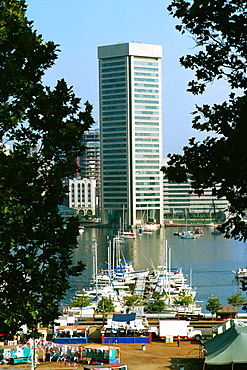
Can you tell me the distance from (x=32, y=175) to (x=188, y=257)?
1963 inches

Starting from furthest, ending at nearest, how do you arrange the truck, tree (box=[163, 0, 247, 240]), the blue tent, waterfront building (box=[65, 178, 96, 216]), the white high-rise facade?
waterfront building (box=[65, 178, 96, 216]) → the white high-rise facade → the blue tent → the truck → tree (box=[163, 0, 247, 240])

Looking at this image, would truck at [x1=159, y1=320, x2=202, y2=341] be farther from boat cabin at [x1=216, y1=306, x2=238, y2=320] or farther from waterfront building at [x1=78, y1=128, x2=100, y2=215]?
→ waterfront building at [x1=78, y1=128, x2=100, y2=215]

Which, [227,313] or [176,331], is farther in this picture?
[227,313]

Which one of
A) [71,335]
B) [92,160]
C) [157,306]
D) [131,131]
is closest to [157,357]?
[71,335]

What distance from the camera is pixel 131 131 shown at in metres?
98.4

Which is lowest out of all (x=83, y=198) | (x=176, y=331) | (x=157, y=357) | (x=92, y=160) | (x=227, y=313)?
(x=227, y=313)

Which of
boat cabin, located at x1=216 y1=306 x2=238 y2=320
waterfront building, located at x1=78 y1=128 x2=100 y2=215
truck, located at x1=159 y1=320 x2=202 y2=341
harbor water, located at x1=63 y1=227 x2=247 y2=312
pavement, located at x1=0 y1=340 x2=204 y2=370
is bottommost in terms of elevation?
harbor water, located at x1=63 y1=227 x2=247 y2=312

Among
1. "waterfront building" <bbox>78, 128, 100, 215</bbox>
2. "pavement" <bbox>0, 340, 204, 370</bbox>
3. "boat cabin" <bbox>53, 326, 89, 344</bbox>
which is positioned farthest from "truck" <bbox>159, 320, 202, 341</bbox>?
"waterfront building" <bbox>78, 128, 100, 215</bbox>

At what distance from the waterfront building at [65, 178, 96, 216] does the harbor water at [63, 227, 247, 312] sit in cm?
3150

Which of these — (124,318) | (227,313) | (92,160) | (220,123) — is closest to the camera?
(220,123)

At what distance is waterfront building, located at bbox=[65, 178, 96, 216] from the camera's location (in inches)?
4747

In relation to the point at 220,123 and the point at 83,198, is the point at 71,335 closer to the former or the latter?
the point at 220,123

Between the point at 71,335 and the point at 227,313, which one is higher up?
the point at 71,335

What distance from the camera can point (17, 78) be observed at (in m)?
7.37
